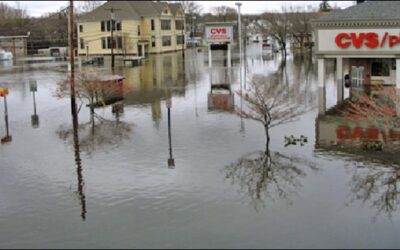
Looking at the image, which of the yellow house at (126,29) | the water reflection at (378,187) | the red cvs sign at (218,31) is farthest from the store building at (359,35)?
the yellow house at (126,29)

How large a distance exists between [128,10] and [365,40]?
52.8 metres

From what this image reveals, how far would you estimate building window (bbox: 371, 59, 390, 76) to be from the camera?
1452 inches

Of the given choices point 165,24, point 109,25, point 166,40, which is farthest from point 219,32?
point 166,40

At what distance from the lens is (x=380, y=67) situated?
37375mm

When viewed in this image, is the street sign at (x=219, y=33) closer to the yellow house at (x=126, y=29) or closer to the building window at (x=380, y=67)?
the building window at (x=380, y=67)

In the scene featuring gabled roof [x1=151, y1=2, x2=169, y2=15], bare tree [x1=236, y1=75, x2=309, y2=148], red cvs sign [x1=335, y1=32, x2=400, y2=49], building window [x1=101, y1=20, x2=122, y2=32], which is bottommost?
bare tree [x1=236, y1=75, x2=309, y2=148]

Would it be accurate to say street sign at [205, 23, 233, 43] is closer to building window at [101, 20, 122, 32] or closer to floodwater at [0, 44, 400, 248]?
floodwater at [0, 44, 400, 248]

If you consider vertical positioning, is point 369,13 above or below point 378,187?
above

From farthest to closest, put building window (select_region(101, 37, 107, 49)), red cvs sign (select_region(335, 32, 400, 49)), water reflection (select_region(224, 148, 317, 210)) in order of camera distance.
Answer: building window (select_region(101, 37, 107, 49)) < red cvs sign (select_region(335, 32, 400, 49)) < water reflection (select_region(224, 148, 317, 210))

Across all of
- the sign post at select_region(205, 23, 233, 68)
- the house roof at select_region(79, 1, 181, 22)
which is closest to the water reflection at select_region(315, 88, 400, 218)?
the sign post at select_region(205, 23, 233, 68)

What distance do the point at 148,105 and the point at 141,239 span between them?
20351 mm

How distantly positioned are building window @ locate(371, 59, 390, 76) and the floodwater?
11.8 m

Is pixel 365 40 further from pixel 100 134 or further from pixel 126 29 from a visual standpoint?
pixel 126 29

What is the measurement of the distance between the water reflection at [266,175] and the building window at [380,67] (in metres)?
19.1
